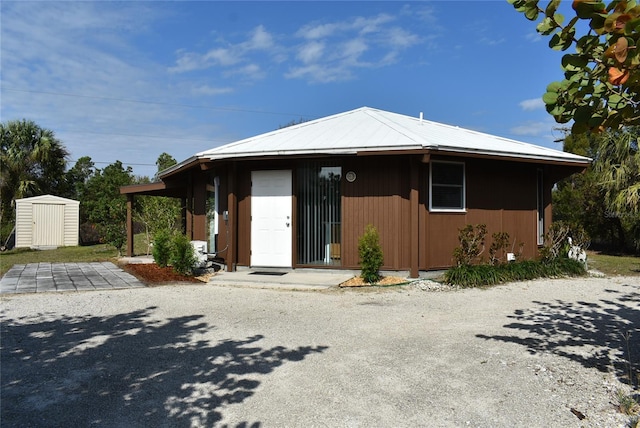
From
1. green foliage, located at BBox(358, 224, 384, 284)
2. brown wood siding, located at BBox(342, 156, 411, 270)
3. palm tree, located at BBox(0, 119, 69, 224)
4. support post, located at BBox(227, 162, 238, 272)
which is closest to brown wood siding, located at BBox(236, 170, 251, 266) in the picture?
support post, located at BBox(227, 162, 238, 272)

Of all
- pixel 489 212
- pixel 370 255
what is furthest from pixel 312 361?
pixel 489 212

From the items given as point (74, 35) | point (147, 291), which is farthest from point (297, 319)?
point (74, 35)

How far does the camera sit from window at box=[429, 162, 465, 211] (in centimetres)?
887

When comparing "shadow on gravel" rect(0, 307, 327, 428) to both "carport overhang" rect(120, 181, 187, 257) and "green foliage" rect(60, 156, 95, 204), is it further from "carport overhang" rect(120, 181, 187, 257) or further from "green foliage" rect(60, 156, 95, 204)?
"green foliage" rect(60, 156, 95, 204)

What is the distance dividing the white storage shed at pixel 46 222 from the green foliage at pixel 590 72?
2157cm

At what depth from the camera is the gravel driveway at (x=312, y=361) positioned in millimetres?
2792

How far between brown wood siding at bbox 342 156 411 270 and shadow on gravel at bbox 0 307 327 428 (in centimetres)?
448

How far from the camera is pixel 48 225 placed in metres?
19.2

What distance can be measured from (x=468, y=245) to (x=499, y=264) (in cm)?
113

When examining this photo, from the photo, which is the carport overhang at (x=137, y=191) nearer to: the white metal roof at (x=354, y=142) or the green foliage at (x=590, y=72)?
the white metal roof at (x=354, y=142)

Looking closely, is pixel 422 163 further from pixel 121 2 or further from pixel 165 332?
pixel 121 2

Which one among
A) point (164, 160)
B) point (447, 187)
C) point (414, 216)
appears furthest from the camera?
point (164, 160)

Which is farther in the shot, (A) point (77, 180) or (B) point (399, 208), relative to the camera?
(A) point (77, 180)

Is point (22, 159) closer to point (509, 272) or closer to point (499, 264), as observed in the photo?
point (499, 264)
